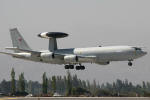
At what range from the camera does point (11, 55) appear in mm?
125938

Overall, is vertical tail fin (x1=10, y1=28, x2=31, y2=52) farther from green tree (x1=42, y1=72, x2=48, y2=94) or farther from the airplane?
green tree (x1=42, y1=72, x2=48, y2=94)

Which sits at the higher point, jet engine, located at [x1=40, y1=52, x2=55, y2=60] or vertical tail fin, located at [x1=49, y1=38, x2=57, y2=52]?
vertical tail fin, located at [x1=49, y1=38, x2=57, y2=52]

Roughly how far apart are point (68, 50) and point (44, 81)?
57.6 metres

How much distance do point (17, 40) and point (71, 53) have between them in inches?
813

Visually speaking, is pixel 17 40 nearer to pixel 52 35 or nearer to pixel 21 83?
pixel 52 35

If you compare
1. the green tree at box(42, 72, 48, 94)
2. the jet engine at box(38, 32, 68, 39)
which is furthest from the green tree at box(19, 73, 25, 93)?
the jet engine at box(38, 32, 68, 39)

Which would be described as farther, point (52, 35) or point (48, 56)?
point (52, 35)

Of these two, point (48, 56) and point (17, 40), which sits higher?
point (17, 40)

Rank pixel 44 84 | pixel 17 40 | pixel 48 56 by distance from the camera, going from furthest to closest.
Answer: pixel 44 84, pixel 17 40, pixel 48 56

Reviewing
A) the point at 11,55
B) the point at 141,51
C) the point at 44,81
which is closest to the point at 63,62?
the point at 11,55

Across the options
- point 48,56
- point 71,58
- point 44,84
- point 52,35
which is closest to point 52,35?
point 52,35

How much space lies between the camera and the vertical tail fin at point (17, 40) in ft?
434

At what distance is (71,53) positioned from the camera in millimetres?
121875

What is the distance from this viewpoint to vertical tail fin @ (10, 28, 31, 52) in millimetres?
132225
